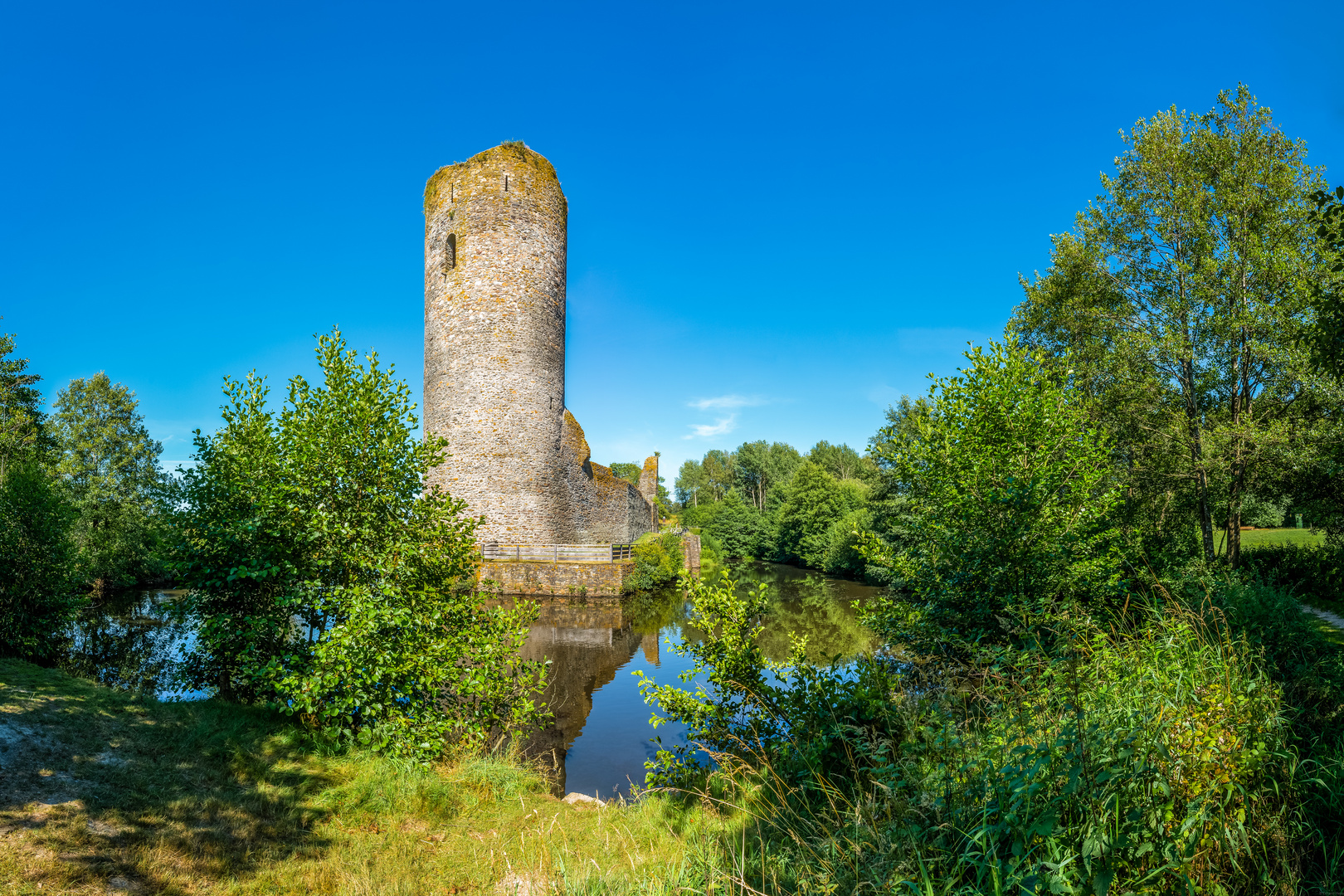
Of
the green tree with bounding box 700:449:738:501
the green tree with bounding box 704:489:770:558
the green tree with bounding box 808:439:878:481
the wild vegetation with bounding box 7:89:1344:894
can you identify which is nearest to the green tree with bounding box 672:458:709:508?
the green tree with bounding box 700:449:738:501

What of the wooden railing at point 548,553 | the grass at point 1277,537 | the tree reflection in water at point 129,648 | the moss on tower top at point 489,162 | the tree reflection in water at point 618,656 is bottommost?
the tree reflection in water at point 618,656

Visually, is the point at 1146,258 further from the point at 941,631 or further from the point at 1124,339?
the point at 941,631

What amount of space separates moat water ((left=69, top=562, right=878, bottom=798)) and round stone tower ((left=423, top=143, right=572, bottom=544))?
465 centimetres

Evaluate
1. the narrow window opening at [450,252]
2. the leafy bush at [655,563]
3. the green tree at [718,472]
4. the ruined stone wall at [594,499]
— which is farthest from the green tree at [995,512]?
the green tree at [718,472]

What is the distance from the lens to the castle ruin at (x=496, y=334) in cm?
2134

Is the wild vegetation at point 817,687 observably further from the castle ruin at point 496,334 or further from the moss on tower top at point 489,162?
the moss on tower top at point 489,162

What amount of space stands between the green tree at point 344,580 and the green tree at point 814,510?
97.1 feet

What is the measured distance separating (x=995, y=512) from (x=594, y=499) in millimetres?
20162

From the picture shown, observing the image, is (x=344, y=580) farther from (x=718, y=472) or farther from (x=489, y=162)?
(x=718, y=472)

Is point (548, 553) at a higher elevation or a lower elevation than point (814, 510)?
lower

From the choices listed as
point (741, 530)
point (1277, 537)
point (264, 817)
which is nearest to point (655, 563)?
point (264, 817)

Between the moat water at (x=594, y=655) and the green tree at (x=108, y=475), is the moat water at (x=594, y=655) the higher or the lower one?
the lower one

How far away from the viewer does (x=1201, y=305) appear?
12961 millimetres

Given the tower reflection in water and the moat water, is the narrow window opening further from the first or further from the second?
the tower reflection in water
